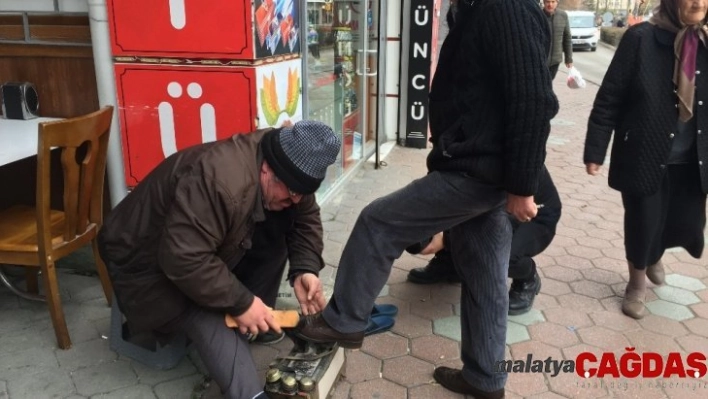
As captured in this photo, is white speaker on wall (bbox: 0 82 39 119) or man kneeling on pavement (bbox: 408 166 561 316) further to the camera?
white speaker on wall (bbox: 0 82 39 119)

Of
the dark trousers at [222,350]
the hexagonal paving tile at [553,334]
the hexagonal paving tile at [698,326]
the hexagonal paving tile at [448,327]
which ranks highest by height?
the dark trousers at [222,350]

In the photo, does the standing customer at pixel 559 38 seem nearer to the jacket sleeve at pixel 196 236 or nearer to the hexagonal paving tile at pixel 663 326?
the hexagonal paving tile at pixel 663 326

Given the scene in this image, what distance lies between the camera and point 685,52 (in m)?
2.75

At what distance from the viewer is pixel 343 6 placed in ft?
16.1

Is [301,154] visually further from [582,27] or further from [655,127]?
[582,27]

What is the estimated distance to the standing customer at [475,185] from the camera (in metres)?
1.85

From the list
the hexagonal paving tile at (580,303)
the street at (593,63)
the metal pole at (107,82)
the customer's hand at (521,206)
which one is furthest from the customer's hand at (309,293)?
the street at (593,63)

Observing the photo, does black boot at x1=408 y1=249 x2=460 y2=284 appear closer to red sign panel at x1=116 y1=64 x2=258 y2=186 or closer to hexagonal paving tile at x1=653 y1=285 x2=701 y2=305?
hexagonal paving tile at x1=653 y1=285 x2=701 y2=305

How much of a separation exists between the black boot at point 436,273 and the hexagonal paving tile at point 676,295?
116cm

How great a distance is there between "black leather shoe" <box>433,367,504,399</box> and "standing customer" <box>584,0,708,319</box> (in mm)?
1192

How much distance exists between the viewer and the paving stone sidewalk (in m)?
2.45

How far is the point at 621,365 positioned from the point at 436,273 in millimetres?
1077

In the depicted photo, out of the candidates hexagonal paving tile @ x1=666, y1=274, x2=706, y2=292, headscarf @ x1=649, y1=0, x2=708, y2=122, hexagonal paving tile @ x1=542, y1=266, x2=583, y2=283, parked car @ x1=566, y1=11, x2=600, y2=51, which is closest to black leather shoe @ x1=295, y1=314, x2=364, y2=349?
hexagonal paving tile @ x1=542, y1=266, x2=583, y2=283

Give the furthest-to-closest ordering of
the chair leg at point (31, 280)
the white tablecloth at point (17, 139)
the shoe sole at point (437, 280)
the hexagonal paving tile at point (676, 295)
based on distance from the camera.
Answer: the shoe sole at point (437, 280), the hexagonal paving tile at point (676, 295), the chair leg at point (31, 280), the white tablecloth at point (17, 139)
